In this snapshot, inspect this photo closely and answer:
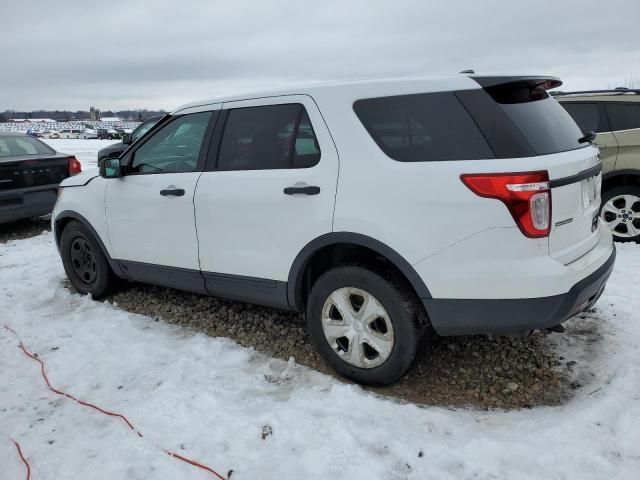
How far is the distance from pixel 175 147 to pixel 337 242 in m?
1.84

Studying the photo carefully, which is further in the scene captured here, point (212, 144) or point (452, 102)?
point (212, 144)

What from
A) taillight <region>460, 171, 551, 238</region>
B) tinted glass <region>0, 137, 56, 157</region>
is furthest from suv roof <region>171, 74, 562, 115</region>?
tinted glass <region>0, 137, 56, 157</region>

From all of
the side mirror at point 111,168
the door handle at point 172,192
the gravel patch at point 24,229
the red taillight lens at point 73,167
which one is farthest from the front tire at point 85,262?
the red taillight lens at point 73,167

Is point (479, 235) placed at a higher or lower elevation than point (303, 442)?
higher

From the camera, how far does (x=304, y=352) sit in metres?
3.72

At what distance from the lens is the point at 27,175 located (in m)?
7.52

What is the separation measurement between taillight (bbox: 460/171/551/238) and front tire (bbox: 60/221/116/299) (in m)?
3.71

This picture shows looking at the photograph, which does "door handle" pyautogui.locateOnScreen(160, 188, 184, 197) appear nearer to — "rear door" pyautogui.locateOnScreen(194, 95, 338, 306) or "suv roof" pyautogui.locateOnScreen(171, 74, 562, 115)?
"rear door" pyautogui.locateOnScreen(194, 95, 338, 306)

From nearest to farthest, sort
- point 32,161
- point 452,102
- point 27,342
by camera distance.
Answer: point 452,102, point 27,342, point 32,161

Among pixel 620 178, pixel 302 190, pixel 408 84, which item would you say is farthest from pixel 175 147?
pixel 620 178

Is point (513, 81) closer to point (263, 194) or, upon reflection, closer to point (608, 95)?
point (263, 194)

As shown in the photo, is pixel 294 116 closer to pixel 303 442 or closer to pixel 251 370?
pixel 251 370

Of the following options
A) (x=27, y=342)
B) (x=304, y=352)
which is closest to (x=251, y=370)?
(x=304, y=352)

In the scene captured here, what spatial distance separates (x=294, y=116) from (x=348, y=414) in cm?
A: 192
